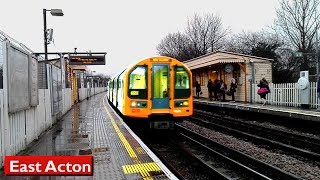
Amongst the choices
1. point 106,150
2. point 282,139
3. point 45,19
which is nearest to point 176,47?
point 45,19

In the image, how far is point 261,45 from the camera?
43.5m

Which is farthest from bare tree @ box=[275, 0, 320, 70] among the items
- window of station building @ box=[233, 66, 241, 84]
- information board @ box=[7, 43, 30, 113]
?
information board @ box=[7, 43, 30, 113]

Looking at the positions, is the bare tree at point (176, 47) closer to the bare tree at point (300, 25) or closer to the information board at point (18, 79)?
the bare tree at point (300, 25)

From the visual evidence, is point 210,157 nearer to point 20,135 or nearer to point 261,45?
point 20,135

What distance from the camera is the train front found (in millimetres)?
12734

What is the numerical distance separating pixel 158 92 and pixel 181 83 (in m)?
0.84

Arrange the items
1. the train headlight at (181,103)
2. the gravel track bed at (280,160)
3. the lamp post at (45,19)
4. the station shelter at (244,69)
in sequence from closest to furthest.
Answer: the gravel track bed at (280,160) < the train headlight at (181,103) < the lamp post at (45,19) < the station shelter at (244,69)

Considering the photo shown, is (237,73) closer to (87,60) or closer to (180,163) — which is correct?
(87,60)

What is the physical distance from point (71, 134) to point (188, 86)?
4.14 m

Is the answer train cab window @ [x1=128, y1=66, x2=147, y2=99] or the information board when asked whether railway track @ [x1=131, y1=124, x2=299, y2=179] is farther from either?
the information board

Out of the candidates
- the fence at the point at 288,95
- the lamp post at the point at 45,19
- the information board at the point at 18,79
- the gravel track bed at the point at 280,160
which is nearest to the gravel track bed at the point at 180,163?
the gravel track bed at the point at 280,160

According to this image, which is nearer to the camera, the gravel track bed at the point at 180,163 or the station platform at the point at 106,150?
the station platform at the point at 106,150

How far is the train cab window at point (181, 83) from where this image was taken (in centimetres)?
1293

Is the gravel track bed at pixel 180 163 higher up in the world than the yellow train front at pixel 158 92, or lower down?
lower down
